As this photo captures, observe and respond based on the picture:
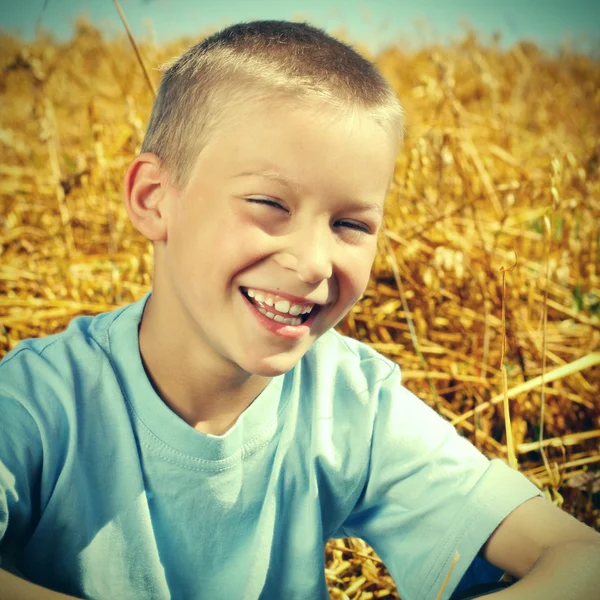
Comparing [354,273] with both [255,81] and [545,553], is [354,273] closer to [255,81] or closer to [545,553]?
[255,81]

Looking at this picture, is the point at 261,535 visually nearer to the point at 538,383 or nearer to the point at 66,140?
the point at 538,383

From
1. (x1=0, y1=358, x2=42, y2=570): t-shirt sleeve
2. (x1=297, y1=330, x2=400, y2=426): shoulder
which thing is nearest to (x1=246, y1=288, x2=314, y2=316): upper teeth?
(x1=297, y1=330, x2=400, y2=426): shoulder

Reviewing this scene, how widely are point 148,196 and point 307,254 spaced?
0.35 metres

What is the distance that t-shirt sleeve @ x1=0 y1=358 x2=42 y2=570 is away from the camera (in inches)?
33.7

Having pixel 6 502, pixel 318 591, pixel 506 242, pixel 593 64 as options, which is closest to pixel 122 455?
pixel 6 502

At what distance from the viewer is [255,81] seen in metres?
0.95

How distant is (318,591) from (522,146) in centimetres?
321

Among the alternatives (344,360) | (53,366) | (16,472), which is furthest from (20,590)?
(344,360)

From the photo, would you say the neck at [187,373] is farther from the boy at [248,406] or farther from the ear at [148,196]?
the ear at [148,196]

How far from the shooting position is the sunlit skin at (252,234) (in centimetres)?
89

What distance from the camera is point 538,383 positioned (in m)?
1.55

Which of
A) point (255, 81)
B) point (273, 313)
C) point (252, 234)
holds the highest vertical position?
point (255, 81)

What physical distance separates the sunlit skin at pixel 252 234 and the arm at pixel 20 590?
337mm

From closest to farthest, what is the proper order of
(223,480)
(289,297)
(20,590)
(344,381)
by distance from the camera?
(20,590) → (289,297) → (223,480) → (344,381)
